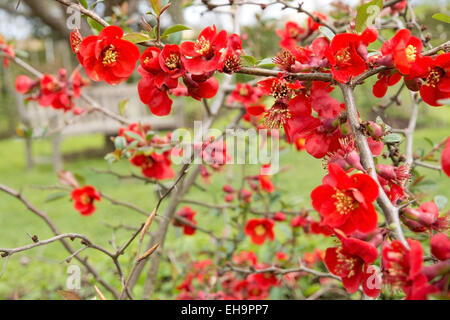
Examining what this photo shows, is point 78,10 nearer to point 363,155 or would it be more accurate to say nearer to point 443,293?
point 363,155

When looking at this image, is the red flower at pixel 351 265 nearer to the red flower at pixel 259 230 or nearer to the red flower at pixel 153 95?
the red flower at pixel 153 95

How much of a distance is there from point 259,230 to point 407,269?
109 cm

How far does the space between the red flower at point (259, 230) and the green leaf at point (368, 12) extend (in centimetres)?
96

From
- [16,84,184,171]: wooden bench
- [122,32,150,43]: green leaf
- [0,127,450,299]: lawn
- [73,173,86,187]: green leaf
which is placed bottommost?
[0,127,450,299]: lawn

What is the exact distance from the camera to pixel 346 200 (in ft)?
1.52

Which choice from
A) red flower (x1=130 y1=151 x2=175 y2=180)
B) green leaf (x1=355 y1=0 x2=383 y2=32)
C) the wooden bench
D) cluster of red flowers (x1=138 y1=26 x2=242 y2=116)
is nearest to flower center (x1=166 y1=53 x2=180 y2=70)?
cluster of red flowers (x1=138 y1=26 x2=242 y2=116)

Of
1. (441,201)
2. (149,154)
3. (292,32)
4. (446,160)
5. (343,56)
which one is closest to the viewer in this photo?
(446,160)

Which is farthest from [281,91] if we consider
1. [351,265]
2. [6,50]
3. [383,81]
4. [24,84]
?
[6,50]

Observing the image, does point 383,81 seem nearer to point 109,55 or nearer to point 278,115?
point 278,115

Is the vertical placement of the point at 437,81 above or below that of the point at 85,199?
above

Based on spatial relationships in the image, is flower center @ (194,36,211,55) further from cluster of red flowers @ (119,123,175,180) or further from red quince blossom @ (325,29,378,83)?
cluster of red flowers @ (119,123,175,180)

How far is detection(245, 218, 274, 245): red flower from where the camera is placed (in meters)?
1.46

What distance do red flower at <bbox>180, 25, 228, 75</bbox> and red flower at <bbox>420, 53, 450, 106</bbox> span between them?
0.26 meters

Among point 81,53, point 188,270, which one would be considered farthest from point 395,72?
point 188,270
